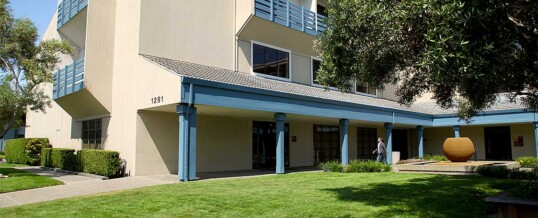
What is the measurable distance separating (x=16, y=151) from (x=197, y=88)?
751 inches

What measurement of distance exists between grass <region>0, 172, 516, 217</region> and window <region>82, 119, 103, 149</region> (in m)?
8.65

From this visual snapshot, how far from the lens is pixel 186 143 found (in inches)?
565

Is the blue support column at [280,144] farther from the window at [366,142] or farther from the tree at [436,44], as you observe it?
the window at [366,142]

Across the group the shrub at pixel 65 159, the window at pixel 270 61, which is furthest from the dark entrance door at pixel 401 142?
the shrub at pixel 65 159

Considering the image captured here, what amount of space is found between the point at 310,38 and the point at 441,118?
12.0 m

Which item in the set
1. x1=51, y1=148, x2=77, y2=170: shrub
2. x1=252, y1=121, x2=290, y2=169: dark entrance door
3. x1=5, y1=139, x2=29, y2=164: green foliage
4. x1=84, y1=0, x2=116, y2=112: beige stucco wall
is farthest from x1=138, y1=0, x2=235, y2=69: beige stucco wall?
x1=5, y1=139, x2=29, y2=164: green foliage

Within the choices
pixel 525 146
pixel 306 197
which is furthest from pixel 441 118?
pixel 306 197

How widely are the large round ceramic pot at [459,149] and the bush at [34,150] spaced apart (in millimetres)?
22721

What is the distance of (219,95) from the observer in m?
14.8

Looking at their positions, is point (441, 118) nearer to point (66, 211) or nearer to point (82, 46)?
point (82, 46)

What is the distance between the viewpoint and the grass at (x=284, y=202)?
324 inches

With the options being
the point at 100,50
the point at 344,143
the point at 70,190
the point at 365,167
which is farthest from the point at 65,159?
the point at 365,167

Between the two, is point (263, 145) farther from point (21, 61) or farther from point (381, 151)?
point (21, 61)

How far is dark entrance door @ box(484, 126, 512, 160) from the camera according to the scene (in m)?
28.7
